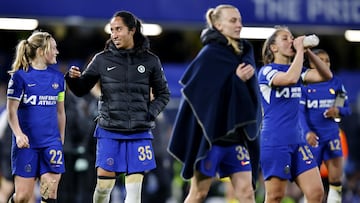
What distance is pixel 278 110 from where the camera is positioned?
497 inches

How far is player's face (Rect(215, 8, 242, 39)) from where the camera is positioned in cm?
1165

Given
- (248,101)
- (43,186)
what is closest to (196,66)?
(248,101)

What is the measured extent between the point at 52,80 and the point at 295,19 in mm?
8070

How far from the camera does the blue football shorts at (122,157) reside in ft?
40.4

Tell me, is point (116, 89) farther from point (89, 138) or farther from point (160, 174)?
point (160, 174)

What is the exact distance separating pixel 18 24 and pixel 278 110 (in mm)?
9113

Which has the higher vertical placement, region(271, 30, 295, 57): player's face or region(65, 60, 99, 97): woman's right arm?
region(271, 30, 295, 57): player's face

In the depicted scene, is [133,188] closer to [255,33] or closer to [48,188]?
[48,188]

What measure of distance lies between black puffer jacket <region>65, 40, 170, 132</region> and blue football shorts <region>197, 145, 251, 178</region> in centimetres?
113

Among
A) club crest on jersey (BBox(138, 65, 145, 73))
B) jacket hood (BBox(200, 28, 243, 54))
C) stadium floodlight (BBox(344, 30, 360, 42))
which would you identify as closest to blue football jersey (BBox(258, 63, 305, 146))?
jacket hood (BBox(200, 28, 243, 54))

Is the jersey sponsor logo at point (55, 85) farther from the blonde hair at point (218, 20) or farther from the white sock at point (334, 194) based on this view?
the white sock at point (334, 194)

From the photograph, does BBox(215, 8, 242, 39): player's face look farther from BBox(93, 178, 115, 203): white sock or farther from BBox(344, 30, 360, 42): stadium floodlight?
BBox(344, 30, 360, 42): stadium floodlight

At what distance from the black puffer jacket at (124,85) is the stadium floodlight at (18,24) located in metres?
7.97

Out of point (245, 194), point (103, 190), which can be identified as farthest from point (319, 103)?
point (103, 190)
